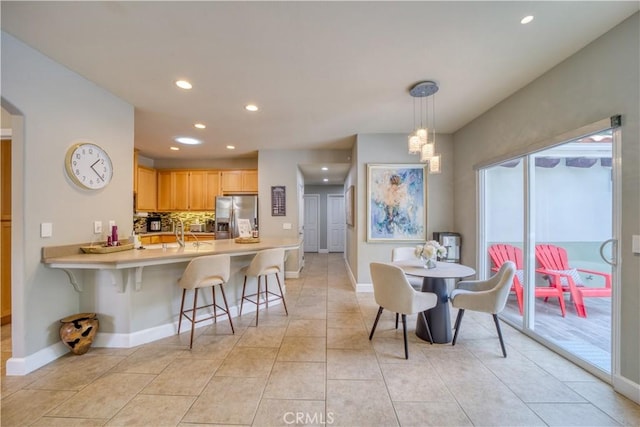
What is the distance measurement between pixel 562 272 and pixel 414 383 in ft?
7.03

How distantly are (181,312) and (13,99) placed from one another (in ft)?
7.24

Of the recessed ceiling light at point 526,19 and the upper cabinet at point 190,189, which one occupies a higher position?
the recessed ceiling light at point 526,19

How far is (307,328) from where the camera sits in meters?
2.93

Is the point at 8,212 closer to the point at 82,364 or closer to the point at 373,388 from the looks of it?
the point at 82,364

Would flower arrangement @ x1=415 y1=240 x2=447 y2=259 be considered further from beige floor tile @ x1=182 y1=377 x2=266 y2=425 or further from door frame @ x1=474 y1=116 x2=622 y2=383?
beige floor tile @ x1=182 y1=377 x2=266 y2=425

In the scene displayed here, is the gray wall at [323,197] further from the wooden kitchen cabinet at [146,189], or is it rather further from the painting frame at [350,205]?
the wooden kitchen cabinet at [146,189]

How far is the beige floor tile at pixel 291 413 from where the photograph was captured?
1611 millimetres

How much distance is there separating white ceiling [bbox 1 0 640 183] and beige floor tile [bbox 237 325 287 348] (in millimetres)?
2626

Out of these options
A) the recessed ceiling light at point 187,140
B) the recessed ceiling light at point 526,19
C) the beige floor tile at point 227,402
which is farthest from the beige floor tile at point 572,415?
the recessed ceiling light at point 187,140

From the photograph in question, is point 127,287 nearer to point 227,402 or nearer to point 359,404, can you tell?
point 227,402

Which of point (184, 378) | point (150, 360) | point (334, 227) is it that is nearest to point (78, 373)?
point (150, 360)

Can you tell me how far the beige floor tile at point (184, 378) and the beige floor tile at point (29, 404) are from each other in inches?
21.5

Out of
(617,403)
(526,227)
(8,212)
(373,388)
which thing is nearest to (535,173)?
(526,227)

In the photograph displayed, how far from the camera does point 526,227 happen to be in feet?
9.08
